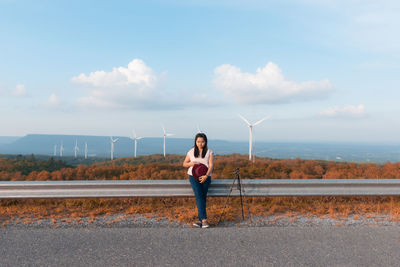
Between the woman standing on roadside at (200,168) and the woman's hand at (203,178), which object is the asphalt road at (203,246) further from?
the woman's hand at (203,178)

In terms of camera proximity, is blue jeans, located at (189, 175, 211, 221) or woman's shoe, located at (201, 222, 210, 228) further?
blue jeans, located at (189, 175, 211, 221)

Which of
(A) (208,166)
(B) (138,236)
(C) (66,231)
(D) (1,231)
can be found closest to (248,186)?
(A) (208,166)

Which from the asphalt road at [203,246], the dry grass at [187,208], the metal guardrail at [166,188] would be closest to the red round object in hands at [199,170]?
the metal guardrail at [166,188]

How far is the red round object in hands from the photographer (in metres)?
5.68

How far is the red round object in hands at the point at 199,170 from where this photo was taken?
5.68m

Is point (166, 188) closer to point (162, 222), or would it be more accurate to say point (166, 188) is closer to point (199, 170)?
point (162, 222)

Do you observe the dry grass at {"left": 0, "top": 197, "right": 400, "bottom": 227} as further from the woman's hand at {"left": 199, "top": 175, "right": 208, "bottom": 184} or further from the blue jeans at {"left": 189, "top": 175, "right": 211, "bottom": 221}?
the woman's hand at {"left": 199, "top": 175, "right": 208, "bottom": 184}

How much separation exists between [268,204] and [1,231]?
498 cm

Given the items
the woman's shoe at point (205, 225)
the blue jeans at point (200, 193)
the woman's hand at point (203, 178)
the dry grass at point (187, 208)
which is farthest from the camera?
the dry grass at point (187, 208)

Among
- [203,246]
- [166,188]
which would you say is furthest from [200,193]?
[203,246]

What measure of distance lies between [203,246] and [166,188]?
1910mm

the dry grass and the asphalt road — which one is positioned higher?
the dry grass

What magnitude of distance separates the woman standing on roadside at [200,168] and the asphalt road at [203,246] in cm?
70

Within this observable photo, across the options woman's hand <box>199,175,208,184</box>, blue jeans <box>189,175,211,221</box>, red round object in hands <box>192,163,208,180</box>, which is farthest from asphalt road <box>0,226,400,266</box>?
red round object in hands <box>192,163,208,180</box>
